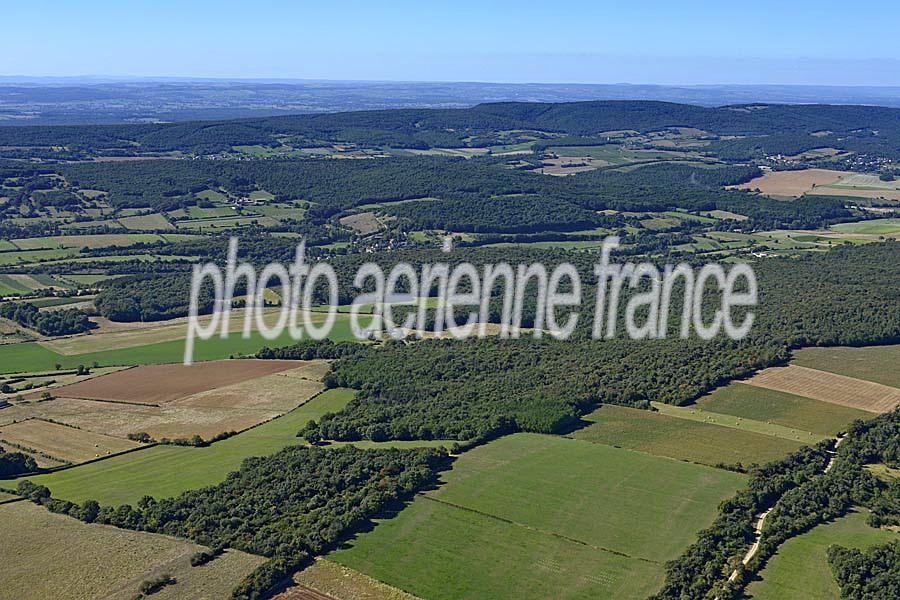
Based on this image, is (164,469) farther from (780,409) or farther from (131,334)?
(780,409)

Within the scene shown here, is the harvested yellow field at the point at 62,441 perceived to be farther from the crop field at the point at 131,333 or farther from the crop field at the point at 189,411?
the crop field at the point at 131,333

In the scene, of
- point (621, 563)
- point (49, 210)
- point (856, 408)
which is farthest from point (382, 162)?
point (621, 563)

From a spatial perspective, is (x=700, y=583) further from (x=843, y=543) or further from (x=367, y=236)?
(x=367, y=236)

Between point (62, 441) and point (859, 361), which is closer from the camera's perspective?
point (62, 441)

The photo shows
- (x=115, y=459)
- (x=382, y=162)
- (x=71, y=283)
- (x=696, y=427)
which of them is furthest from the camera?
(x=382, y=162)

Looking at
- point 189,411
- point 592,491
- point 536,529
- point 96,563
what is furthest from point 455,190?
point 96,563

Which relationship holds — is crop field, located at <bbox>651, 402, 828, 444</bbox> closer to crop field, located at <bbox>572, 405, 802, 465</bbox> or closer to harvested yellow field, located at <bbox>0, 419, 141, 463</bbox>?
crop field, located at <bbox>572, 405, 802, 465</bbox>

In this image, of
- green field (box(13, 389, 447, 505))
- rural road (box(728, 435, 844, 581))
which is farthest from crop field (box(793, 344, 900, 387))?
green field (box(13, 389, 447, 505))
